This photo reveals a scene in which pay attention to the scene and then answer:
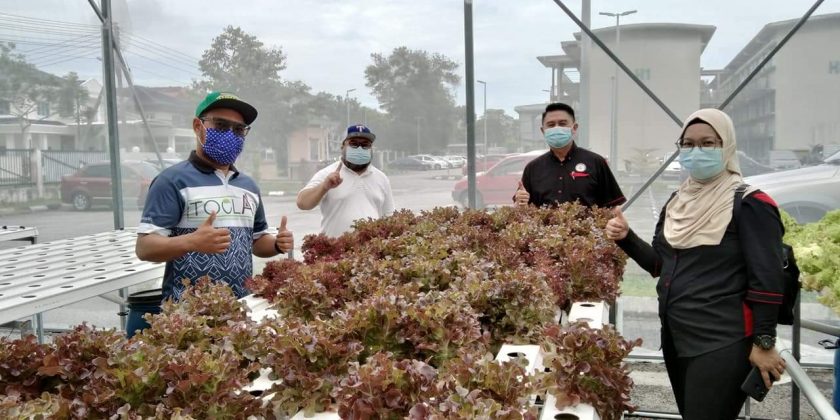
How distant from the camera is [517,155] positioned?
6832 millimetres

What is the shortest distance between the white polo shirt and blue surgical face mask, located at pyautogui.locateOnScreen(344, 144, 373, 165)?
0.16 m

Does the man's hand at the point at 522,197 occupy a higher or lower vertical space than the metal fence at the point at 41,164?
lower

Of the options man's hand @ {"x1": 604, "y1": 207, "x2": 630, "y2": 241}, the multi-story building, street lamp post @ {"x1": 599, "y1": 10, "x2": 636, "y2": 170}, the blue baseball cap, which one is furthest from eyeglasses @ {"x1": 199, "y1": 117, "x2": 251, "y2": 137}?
the multi-story building

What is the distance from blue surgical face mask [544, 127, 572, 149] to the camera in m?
4.89

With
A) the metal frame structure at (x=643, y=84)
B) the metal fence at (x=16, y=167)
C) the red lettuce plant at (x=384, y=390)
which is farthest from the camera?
the metal fence at (x=16, y=167)

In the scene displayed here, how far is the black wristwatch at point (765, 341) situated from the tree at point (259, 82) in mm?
5775

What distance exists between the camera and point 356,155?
16.1 feet

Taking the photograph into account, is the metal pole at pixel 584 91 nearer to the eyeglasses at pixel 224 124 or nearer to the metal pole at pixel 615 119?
the metal pole at pixel 615 119

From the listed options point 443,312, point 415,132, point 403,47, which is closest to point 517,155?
point 415,132

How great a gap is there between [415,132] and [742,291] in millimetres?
4775

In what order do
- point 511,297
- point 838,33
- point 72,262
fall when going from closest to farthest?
1. point 511,297
2. point 72,262
3. point 838,33

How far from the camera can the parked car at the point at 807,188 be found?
588 cm

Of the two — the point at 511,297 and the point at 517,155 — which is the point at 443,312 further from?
the point at 517,155

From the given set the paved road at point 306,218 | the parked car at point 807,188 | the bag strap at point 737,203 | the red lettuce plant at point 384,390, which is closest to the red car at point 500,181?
the paved road at point 306,218
